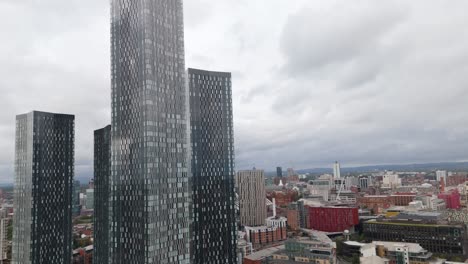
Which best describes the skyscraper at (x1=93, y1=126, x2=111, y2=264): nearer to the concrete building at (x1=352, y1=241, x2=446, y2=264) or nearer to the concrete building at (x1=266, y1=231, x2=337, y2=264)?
the concrete building at (x1=266, y1=231, x2=337, y2=264)

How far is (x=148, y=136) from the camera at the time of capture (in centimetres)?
8938

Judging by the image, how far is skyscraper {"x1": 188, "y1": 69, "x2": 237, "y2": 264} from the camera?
122375mm

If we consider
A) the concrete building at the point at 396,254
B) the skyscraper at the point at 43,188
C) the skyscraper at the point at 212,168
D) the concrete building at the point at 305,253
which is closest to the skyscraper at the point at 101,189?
the skyscraper at the point at 43,188

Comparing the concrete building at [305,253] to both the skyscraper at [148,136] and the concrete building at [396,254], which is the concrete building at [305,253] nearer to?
the concrete building at [396,254]

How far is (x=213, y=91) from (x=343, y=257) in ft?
338

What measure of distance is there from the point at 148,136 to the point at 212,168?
4570 cm

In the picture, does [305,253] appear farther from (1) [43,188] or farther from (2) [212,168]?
(1) [43,188]

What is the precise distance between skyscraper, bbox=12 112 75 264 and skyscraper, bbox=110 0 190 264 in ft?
164

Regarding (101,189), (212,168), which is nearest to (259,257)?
(212,168)

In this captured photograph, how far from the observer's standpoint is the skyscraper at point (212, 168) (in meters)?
122

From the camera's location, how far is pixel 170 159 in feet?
308

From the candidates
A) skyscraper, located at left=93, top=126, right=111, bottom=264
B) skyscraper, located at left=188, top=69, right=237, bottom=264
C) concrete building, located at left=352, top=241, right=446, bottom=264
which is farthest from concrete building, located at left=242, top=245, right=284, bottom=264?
skyscraper, located at left=93, top=126, right=111, bottom=264

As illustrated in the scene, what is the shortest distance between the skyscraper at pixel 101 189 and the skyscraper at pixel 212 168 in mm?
36537

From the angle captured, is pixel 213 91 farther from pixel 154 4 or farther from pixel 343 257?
pixel 343 257
